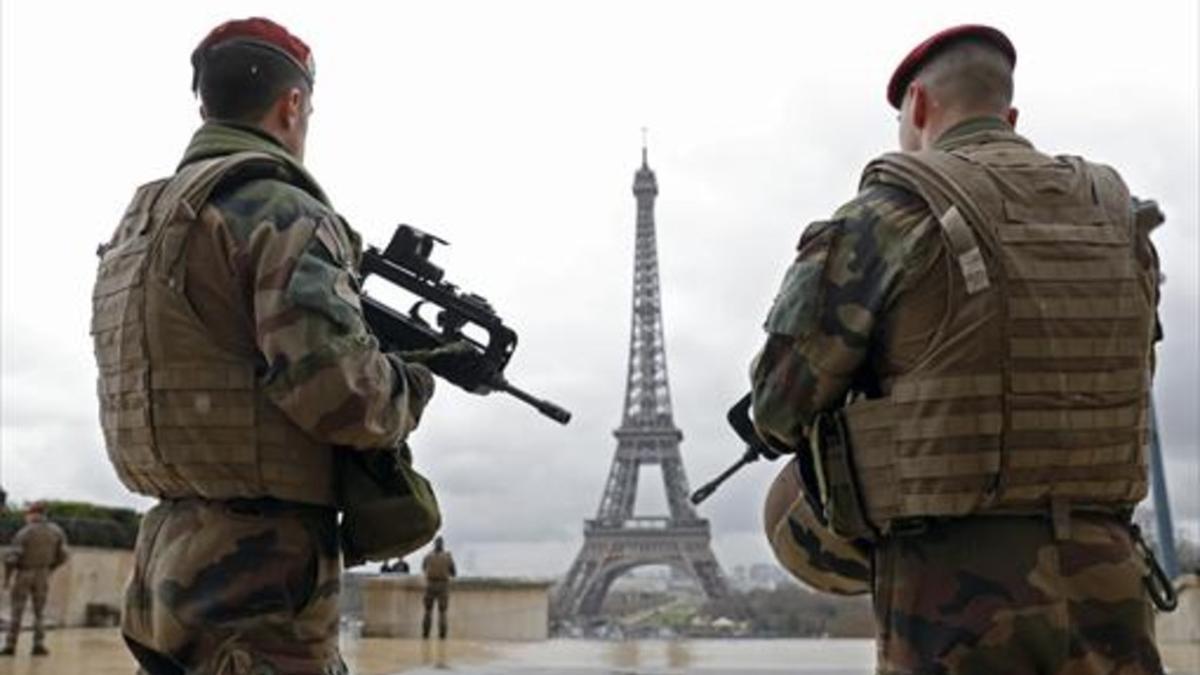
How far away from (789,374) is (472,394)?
4.23 feet

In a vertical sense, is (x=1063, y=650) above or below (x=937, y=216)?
below

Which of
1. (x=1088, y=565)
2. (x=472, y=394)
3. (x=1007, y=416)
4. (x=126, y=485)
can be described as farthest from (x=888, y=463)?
(x=126, y=485)

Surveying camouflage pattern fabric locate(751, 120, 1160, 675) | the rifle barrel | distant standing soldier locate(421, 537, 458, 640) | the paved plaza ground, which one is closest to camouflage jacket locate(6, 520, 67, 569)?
the paved plaza ground

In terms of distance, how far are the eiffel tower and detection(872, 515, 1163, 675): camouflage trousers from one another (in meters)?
47.0

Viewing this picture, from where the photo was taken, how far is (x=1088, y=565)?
2.39 metres

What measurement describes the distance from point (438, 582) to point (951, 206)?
1444cm

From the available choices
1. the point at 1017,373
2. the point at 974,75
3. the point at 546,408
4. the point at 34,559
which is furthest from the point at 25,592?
the point at 1017,373

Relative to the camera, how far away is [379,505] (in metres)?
2.76

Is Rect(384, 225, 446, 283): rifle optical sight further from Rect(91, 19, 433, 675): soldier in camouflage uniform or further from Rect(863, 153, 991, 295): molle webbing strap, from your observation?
Rect(863, 153, 991, 295): molle webbing strap

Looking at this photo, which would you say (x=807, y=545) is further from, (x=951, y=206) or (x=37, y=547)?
(x=37, y=547)

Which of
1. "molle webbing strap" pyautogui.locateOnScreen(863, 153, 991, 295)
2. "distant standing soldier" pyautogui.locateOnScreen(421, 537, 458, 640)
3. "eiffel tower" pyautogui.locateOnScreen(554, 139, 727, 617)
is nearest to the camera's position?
"molle webbing strap" pyautogui.locateOnScreen(863, 153, 991, 295)

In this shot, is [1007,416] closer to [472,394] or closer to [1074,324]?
[1074,324]

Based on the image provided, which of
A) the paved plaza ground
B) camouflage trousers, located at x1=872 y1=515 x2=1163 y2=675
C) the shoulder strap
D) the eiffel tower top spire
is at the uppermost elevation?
the eiffel tower top spire

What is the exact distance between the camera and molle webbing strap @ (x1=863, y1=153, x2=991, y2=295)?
243 cm
